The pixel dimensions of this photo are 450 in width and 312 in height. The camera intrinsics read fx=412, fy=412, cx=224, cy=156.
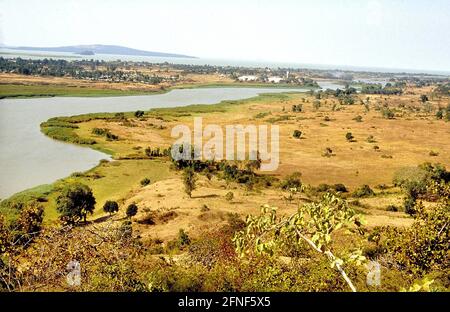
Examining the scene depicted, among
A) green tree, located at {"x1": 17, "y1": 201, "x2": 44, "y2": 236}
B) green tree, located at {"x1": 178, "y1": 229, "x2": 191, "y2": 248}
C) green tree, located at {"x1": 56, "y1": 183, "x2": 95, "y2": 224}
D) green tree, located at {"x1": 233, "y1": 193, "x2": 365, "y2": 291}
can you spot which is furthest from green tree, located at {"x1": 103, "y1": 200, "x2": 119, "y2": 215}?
green tree, located at {"x1": 233, "y1": 193, "x2": 365, "y2": 291}

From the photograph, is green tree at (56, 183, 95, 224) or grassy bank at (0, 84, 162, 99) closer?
green tree at (56, 183, 95, 224)

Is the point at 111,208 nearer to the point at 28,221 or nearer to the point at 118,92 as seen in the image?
the point at 28,221

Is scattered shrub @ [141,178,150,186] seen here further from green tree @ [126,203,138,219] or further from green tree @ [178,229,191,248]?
green tree @ [178,229,191,248]

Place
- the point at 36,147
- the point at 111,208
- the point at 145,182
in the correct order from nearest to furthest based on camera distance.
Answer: the point at 111,208
the point at 145,182
the point at 36,147

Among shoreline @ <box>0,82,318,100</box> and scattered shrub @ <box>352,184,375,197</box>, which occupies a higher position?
shoreline @ <box>0,82,318,100</box>

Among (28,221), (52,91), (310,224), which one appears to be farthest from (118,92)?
(310,224)
